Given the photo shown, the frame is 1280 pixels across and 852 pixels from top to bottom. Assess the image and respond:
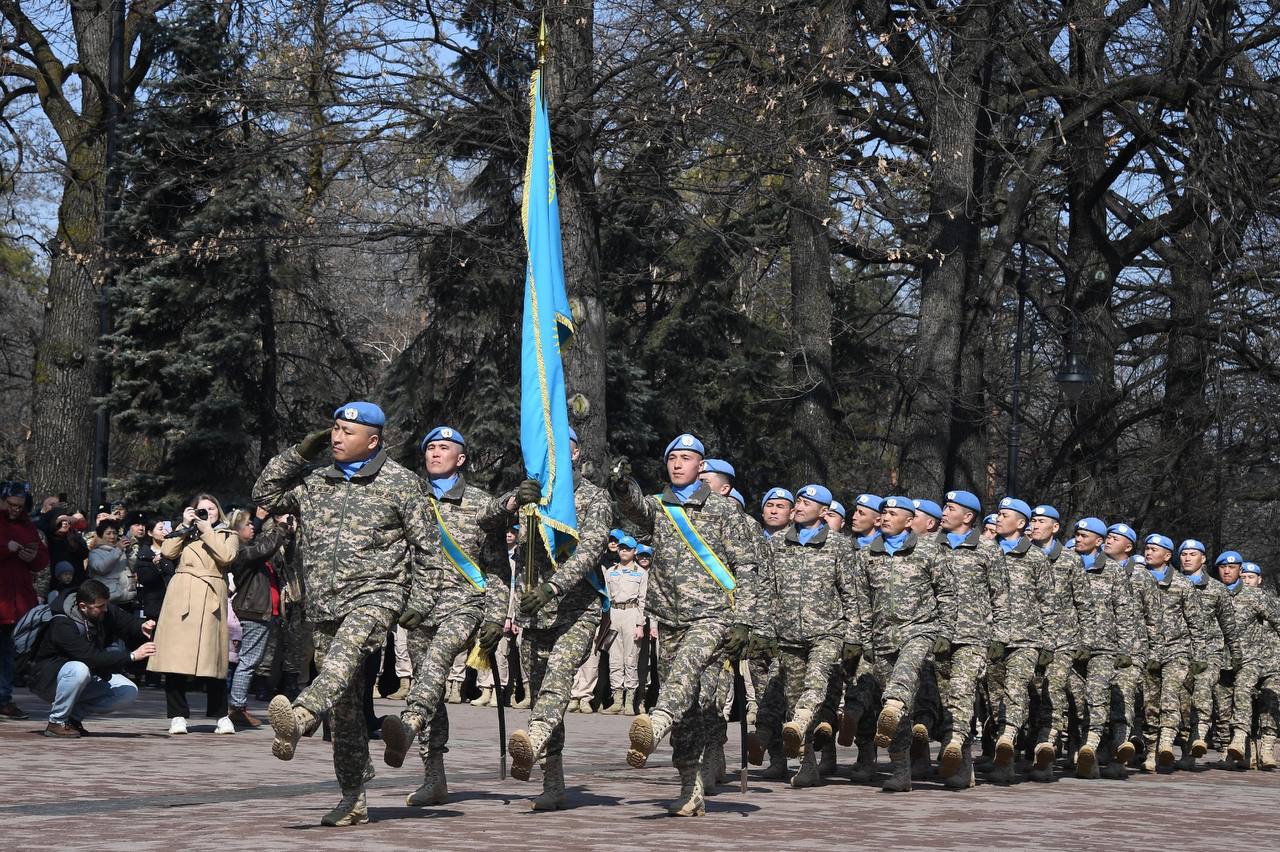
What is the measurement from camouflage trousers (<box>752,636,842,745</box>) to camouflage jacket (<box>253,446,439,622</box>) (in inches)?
165

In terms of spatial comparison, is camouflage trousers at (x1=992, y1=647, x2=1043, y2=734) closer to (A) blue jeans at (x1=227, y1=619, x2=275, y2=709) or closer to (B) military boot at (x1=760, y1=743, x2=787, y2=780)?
(B) military boot at (x1=760, y1=743, x2=787, y2=780)

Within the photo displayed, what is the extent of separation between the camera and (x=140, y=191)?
26.5 meters

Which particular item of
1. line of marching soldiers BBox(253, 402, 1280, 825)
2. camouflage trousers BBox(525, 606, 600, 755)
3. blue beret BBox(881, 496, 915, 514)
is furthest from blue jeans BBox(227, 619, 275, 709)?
camouflage trousers BBox(525, 606, 600, 755)

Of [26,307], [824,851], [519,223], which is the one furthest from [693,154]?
[26,307]

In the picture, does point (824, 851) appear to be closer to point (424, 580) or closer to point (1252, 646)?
point (424, 580)

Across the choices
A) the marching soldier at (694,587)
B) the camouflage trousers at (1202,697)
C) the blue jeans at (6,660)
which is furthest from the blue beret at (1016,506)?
the blue jeans at (6,660)

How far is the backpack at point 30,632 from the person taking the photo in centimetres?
1456

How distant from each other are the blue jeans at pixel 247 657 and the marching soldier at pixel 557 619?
582 cm

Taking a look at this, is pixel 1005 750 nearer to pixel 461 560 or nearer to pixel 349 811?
pixel 461 560

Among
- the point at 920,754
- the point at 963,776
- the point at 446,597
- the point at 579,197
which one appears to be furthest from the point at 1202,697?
the point at 446,597

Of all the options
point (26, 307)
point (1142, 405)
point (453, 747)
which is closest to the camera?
point (453, 747)

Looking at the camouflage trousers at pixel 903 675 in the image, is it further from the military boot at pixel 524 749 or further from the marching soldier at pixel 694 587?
the military boot at pixel 524 749

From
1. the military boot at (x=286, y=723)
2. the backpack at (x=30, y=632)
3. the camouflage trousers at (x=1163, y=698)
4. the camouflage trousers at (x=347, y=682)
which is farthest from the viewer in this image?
the camouflage trousers at (x=1163, y=698)

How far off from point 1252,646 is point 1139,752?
6.54ft
